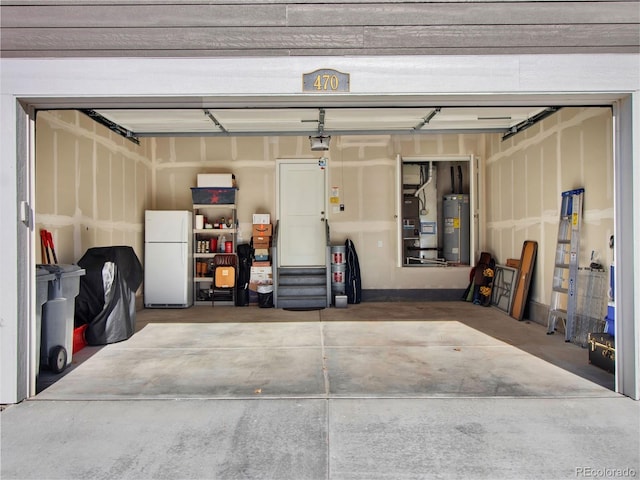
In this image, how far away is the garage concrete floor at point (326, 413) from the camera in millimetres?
2217

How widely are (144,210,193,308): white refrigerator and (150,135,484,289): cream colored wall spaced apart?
78cm

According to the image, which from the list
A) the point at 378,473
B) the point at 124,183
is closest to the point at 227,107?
the point at 378,473

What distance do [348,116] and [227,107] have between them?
7.65 feet

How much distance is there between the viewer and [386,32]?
3109mm

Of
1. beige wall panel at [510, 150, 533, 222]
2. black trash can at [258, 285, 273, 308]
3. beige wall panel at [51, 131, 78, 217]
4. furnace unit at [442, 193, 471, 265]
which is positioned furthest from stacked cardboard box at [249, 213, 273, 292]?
beige wall panel at [510, 150, 533, 222]

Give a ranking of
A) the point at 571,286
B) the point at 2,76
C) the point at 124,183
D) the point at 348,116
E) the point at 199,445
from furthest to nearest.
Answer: the point at 124,183, the point at 348,116, the point at 571,286, the point at 2,76, the point at 199,445

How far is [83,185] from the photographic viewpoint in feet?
17.5

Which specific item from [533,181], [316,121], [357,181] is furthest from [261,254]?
[533,181]

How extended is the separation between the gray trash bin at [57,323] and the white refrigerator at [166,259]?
10.2 feet

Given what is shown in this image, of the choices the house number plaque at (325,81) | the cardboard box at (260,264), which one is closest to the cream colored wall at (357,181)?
the cardboard box at (260,264)

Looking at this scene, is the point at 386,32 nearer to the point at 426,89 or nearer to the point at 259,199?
the point at 426,89

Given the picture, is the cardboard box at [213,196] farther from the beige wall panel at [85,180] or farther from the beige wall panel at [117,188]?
the beige wall panel at [85,180]

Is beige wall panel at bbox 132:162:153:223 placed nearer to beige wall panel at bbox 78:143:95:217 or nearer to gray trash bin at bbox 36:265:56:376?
beige wall panel at bbox 78:143:95:217

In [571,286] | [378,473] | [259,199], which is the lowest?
[378,473]
